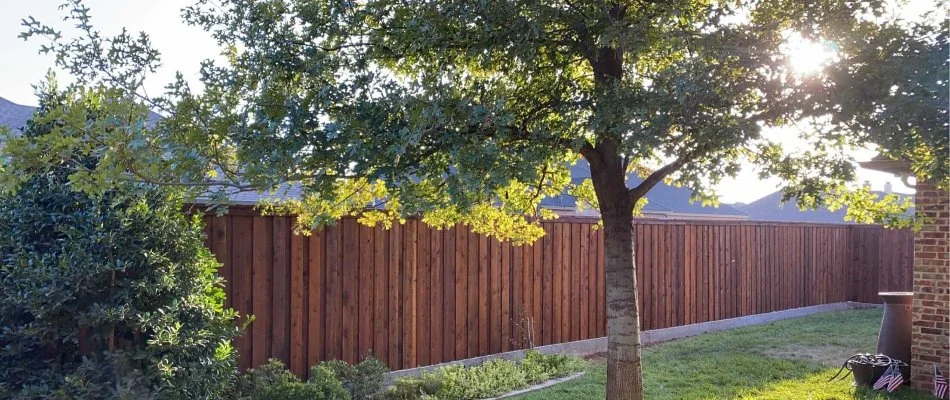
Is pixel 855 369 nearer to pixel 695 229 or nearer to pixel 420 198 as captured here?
pixel 695 229

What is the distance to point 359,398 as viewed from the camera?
19.9 feet

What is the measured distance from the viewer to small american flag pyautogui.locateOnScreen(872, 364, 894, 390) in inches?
261

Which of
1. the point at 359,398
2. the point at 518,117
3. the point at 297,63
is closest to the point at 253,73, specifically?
the point at 297,63

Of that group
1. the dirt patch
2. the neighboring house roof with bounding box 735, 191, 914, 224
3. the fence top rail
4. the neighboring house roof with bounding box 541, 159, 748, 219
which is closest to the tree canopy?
the fence top rail

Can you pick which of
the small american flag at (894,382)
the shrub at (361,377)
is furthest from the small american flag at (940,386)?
the shrub at (361,377)

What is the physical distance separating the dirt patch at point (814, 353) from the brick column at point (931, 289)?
1.62 meters

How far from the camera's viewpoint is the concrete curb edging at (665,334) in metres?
7.98

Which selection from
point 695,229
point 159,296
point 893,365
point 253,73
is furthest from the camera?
→ point 695,229

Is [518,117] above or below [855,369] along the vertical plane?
above

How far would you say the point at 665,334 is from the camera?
10.6m

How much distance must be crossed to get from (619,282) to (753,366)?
4.02 m

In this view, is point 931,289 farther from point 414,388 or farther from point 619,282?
point 414,388

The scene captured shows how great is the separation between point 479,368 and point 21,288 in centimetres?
434

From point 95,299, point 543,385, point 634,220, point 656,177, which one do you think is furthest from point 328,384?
point 634,220
